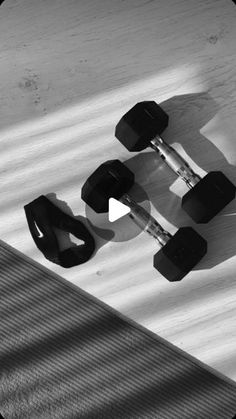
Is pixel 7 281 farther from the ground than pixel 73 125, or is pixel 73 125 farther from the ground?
pixel 73 125

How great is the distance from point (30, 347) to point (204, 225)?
0.47 m

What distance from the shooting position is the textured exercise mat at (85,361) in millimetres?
936

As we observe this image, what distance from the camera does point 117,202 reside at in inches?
33.4

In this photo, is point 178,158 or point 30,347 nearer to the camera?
point 178,158

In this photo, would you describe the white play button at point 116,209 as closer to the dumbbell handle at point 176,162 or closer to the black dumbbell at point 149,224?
the black dumbbell at point 149,224

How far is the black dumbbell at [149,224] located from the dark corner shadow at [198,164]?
4 centimetres

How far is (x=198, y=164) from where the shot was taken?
0.90m

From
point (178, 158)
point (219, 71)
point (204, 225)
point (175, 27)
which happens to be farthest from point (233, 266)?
point (175, 27)

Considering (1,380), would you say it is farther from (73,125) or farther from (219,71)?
(219,71)

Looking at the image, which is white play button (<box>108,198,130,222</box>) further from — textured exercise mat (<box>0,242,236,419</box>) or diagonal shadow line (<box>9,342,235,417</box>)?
diagonal shadow line (<box>9,342,235,417</box>)

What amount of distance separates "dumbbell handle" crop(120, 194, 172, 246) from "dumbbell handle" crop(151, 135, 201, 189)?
0.10 metres

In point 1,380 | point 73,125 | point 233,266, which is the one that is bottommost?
point 1,380

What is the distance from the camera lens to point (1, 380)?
0.99 metres

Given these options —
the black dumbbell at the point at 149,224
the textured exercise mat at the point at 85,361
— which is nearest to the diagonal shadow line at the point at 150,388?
the textured exercise mat at the point at 85,361
